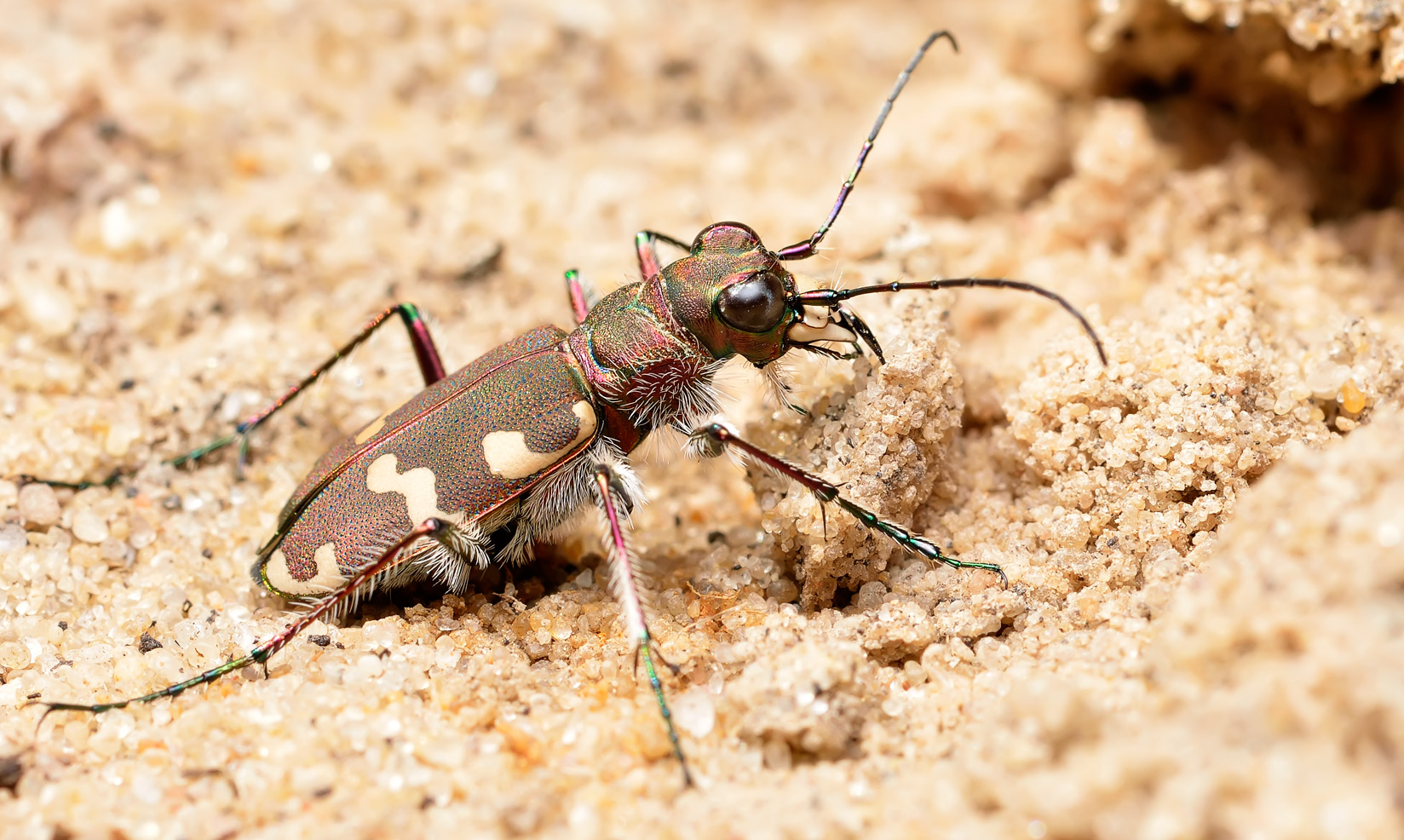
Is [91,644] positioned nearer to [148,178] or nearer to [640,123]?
[148,178]

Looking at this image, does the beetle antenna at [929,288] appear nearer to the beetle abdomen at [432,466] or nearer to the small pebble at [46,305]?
the beetle abdomen at [432,466]

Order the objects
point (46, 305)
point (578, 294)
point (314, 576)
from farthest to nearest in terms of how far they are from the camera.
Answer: point (46, 305) < point (578, 294) < point (314, 576)

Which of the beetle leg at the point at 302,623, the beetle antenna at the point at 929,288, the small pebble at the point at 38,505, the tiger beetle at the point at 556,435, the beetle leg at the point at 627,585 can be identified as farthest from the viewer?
the small pebble at the point at 38,505

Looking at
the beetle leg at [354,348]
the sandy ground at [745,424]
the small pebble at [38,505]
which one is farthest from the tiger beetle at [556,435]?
the small pebble at [38,505]

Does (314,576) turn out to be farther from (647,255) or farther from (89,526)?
(647,255)

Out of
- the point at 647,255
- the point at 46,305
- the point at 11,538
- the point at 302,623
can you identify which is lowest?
the point at 302,623

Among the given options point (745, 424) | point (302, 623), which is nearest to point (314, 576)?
point (302, 623)

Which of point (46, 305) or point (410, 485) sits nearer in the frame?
point (410, 485)
